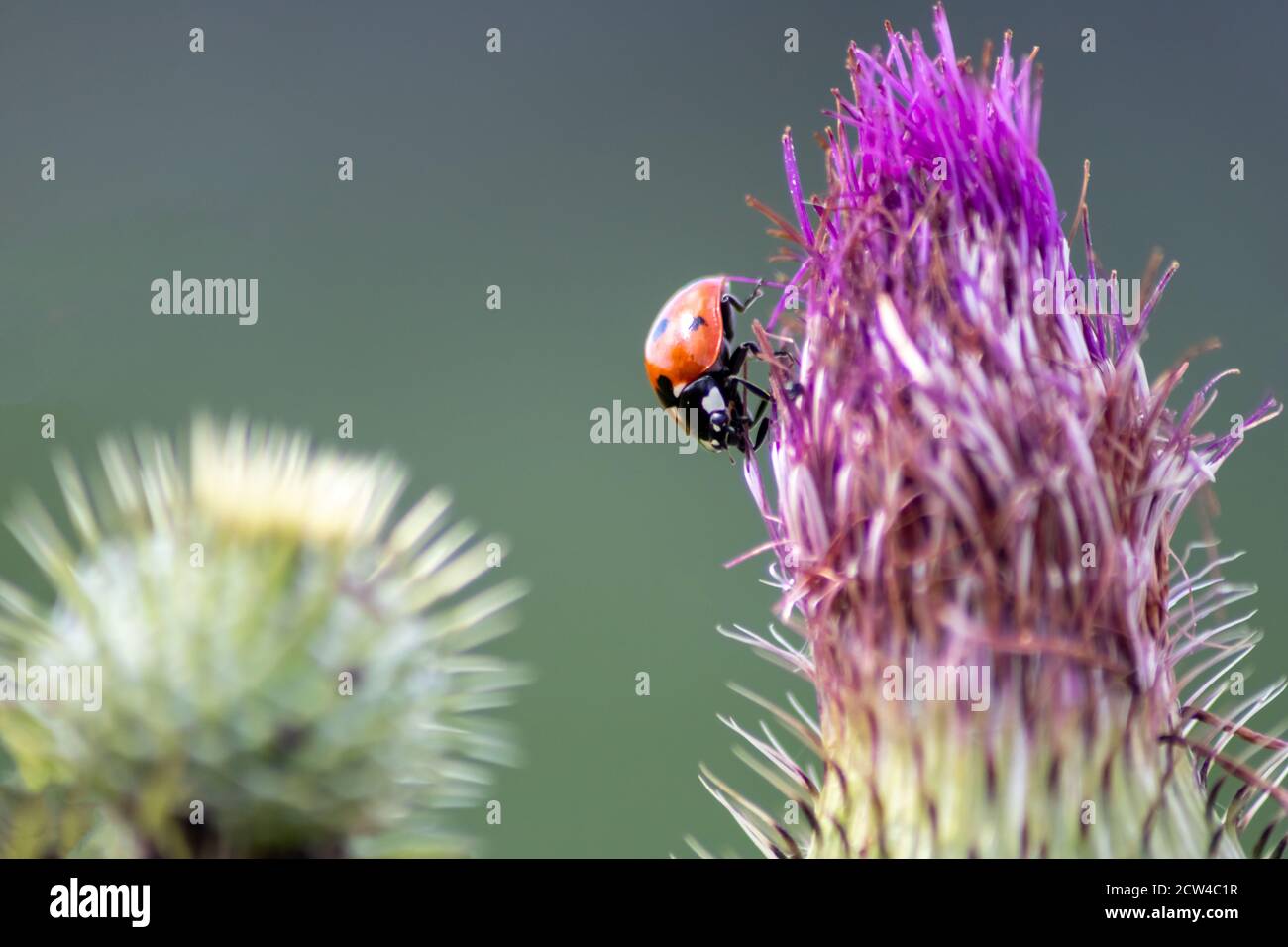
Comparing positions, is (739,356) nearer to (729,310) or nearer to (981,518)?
(729,310)

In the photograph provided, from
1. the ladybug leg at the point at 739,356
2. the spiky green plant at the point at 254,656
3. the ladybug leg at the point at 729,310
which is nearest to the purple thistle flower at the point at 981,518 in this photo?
the spiky green plant at the point at 254,656

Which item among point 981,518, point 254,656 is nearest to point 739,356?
point 981,518

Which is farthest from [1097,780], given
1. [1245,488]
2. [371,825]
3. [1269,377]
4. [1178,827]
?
[1269,377]

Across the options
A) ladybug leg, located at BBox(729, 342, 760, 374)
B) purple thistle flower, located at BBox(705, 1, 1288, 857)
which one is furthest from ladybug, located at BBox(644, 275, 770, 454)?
purple thistle flower, located at BBox(705, 1, 1288, 857)

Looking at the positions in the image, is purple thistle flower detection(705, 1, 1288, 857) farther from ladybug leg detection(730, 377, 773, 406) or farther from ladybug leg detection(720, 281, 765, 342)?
ladybug leg detection(720, 281, 765, 342)

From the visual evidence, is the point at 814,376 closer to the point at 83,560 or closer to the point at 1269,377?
the point at 83,560

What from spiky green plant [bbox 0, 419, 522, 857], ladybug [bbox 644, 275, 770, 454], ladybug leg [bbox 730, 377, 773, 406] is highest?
ladybug [bbox 644, 275, 770, 454]
